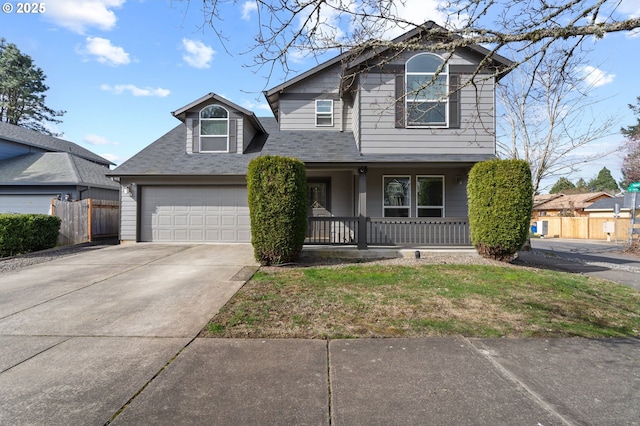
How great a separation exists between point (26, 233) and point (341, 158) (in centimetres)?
991

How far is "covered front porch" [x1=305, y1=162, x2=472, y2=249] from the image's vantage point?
10.0 m

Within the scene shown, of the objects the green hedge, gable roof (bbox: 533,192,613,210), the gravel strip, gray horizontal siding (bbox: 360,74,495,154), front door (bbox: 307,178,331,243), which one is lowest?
the gravel strip

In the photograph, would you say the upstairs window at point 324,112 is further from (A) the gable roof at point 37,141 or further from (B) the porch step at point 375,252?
(A) the gable roof at point 37,141

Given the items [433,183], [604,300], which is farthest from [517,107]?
[604,300]

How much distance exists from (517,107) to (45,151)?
2517cm

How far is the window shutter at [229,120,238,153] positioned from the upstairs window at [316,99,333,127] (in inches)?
126

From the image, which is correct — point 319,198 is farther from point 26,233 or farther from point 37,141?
point 37,141

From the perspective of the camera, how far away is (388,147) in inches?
409

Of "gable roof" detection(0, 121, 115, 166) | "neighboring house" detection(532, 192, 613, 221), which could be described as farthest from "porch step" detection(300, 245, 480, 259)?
"neighboring house" detection(532, 192, 613, 221)

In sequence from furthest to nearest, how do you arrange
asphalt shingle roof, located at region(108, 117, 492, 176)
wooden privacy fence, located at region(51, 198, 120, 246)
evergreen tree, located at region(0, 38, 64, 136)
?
1. evergreen tree, located at region(0, 38, 64, 136)
2. wooden privacy fence, located at region(51, 198, 120, 246)
3. asphalt shingle roof, located at region(108, 117, 492, 176)

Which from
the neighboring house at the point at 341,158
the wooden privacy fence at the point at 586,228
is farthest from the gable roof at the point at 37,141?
the wooden privacy fence at the point at 586,228

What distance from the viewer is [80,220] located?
12.3 metres

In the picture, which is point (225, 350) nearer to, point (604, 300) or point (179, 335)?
point (179, 335)

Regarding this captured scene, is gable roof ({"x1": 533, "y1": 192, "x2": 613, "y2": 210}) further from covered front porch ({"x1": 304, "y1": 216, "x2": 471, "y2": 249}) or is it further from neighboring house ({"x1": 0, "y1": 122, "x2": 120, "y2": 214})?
neighboring house ({"x1": 0, "y1": 122, "x2": 120, "y2": 214})
